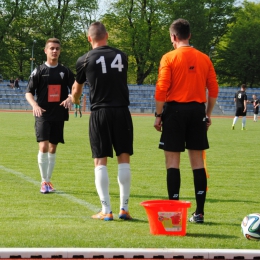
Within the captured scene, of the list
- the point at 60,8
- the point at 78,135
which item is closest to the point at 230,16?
the point at 60,8

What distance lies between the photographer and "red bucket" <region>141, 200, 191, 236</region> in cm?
647

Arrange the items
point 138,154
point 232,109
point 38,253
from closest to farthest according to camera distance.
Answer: point 38,253, point 138,154, point 232,109

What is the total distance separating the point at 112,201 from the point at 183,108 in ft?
7.26

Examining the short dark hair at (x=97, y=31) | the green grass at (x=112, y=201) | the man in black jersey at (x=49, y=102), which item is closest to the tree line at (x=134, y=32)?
the green grass at (x=112, y=201)

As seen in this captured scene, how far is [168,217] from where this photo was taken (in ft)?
21.3

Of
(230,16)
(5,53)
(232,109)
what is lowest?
(232,109)

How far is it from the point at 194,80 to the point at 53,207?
244 cm

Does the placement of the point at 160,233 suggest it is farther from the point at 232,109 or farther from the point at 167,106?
the point at 232,109

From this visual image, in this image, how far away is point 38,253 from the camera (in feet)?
17.9

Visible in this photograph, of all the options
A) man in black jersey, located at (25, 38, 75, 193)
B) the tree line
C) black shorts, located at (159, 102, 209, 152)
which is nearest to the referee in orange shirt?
black shorts, located at (159, 102, 209, 152)

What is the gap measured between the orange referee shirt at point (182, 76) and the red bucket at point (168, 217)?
124 centimetres

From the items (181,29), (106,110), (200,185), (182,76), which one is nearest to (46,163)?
(106,110)

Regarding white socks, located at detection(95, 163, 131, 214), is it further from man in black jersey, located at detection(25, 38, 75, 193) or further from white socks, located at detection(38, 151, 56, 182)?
white socks, located at detection(38, 151, 56, 182)

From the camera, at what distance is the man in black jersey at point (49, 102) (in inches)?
391
